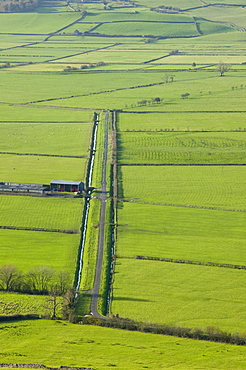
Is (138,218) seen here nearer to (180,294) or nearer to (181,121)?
(180,294)

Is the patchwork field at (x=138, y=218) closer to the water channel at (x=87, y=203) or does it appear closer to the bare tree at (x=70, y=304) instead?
the water channel at (x=87, y=203)

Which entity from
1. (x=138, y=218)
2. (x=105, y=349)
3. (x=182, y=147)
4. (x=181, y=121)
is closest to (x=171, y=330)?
(x=105, y=349)

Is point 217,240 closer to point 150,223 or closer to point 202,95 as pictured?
point 150,223

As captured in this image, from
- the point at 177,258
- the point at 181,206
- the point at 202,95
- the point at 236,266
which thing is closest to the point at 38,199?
the point at 181,206

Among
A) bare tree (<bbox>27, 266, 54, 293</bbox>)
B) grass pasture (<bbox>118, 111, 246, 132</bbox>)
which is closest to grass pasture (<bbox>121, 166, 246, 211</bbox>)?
grass pasture (<bbox>118, 111, 246, 132</bbox>)

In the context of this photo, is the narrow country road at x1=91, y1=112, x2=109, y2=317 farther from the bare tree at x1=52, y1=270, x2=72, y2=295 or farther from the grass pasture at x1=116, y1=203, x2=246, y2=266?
the bare tree at x1=52, y1=270, x2=72, y2=295

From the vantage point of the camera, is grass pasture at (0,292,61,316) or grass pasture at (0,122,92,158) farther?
grass pasture at (0,122,92,158)
